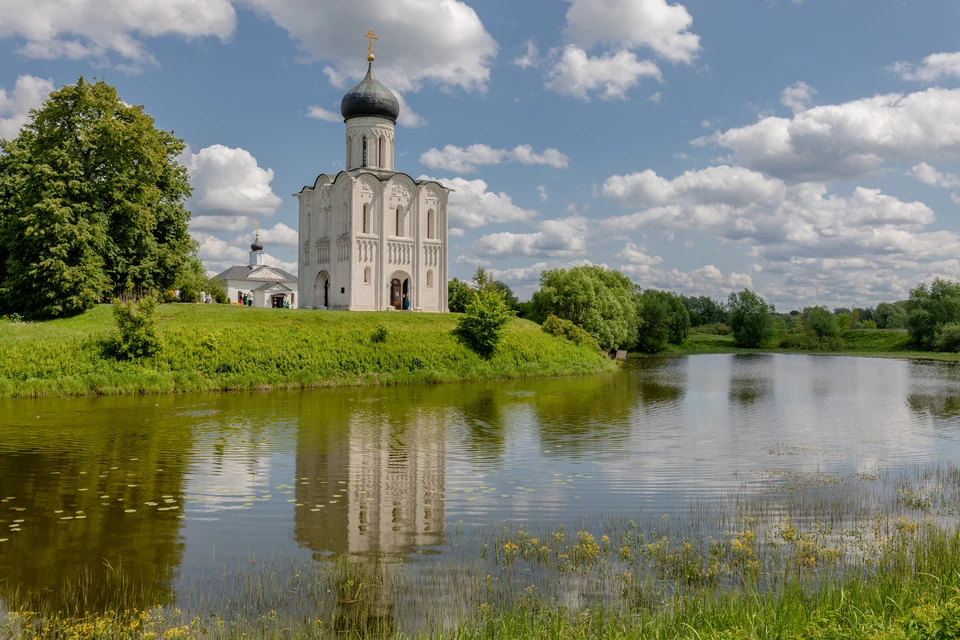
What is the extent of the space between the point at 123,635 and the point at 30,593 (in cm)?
178

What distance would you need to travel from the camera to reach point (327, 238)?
154ft

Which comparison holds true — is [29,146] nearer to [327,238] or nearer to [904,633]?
[327,238]

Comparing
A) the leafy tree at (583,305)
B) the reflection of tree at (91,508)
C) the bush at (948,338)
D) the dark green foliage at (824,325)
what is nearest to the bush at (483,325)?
the leafy tree at (583,305)

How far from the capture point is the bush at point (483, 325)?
122 ft

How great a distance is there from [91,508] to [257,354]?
19.9m

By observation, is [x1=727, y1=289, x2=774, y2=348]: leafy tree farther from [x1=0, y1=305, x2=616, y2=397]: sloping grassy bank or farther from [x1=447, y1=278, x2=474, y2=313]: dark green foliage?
[x1=0, y1=305, x2=616, y2=397]: sloping grassy bank

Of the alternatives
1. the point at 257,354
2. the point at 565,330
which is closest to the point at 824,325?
the point at 565,330

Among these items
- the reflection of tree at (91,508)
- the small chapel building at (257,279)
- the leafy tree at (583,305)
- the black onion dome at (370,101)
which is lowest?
the reflection of tree at (91,508)

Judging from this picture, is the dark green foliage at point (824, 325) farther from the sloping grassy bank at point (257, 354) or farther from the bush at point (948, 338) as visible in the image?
the sloping grassy bank at point (257, 354)

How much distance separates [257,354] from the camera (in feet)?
97.2

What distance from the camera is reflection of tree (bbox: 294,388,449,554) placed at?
887 centimetres

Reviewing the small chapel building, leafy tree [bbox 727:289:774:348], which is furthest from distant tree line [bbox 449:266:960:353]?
the small chapel building

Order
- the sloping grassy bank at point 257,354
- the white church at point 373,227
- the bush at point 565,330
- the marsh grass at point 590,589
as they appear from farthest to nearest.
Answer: the white church at point 373,227 < the bush at point 565,330 < the sloping grassy bank at point 257,354 < the marsh grass at point 590,589

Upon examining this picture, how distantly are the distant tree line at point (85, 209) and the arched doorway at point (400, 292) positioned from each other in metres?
13.4
